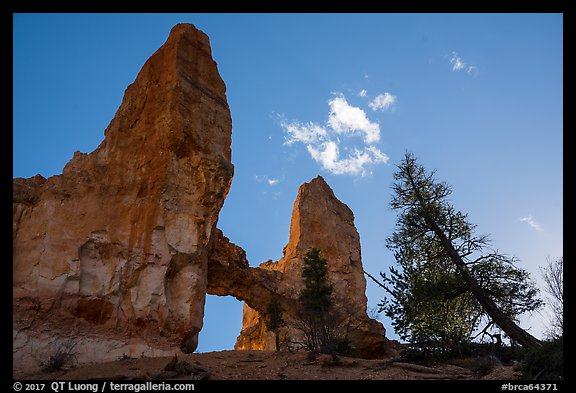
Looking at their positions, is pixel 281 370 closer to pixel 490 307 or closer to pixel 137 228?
pixel 490 307

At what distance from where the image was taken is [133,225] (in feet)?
64.7

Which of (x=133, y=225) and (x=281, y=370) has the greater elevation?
(x=133, y=225)

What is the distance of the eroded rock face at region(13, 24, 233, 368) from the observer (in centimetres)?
1723

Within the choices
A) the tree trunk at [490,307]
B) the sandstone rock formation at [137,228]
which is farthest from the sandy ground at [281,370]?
the sandstone rock formation at [137,228]

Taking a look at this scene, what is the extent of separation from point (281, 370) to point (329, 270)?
1423 cm

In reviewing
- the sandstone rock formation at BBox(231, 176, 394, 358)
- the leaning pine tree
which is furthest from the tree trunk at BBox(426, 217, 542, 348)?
the sandstone rock formation at BBox(231, 176, 394, 358)

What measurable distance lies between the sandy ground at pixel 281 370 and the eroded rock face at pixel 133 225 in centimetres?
250

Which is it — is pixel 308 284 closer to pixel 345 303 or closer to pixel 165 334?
pixel 165 334

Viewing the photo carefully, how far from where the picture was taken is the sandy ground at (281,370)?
1330cm


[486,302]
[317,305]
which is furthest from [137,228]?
[486,302]

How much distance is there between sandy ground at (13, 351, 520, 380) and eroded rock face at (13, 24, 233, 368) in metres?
2.50

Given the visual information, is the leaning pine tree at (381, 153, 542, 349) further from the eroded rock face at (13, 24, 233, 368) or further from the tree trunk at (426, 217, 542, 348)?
the eroded rock face at (13, 24, 233, 368)
